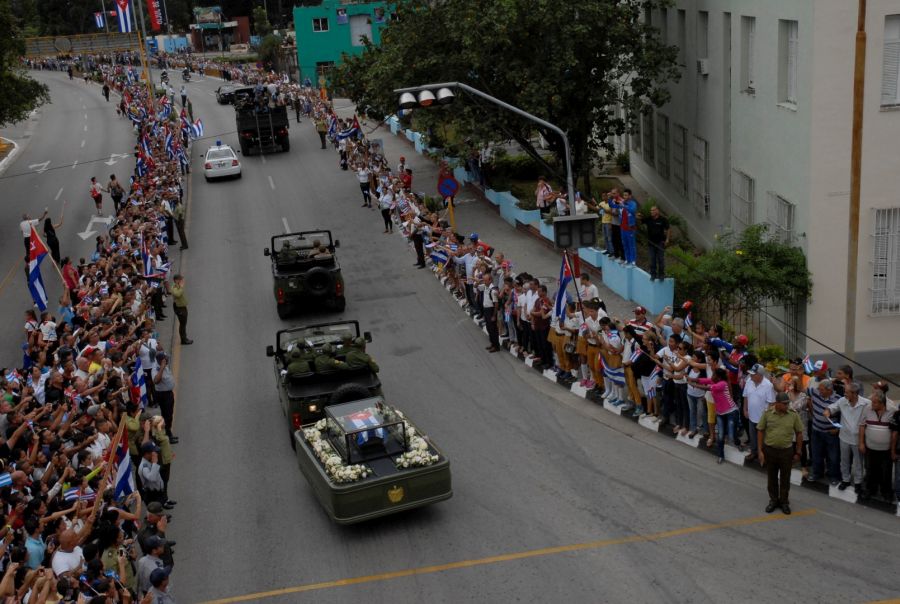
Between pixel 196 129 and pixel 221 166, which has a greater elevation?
pixel 196 129

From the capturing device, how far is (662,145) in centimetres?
3222

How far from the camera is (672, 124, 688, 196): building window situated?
29.5 metres

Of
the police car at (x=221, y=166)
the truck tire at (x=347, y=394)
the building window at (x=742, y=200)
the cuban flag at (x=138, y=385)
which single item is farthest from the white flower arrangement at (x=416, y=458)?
the police car at (x=221, y=166)

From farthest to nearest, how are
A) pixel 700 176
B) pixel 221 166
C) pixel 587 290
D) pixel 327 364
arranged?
pixel 221 166 < pixel 700 176 < pixel 587 290 < pixel 327 364

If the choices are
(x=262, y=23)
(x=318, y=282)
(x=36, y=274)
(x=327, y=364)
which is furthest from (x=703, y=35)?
(x=262, y=23)

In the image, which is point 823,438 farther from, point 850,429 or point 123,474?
point 123,474

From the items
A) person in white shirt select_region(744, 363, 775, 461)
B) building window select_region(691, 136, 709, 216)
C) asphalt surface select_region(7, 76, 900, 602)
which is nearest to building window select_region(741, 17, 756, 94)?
building window select_region(691, 136, 709, 216)

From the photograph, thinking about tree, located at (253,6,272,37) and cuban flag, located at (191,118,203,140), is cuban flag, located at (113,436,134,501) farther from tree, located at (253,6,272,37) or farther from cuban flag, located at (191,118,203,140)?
tree, located at (253,6,272,37)

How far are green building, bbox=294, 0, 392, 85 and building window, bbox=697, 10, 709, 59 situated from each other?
2159 inches

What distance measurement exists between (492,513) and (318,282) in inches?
413

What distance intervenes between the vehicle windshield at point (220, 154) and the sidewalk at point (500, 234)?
21.8 feet

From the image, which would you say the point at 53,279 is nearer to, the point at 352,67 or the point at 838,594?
the point at 352,67

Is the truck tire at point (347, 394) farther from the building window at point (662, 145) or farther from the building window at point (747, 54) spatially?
the building window at point (662, 145)

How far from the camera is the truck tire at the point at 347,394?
52.9 ft
